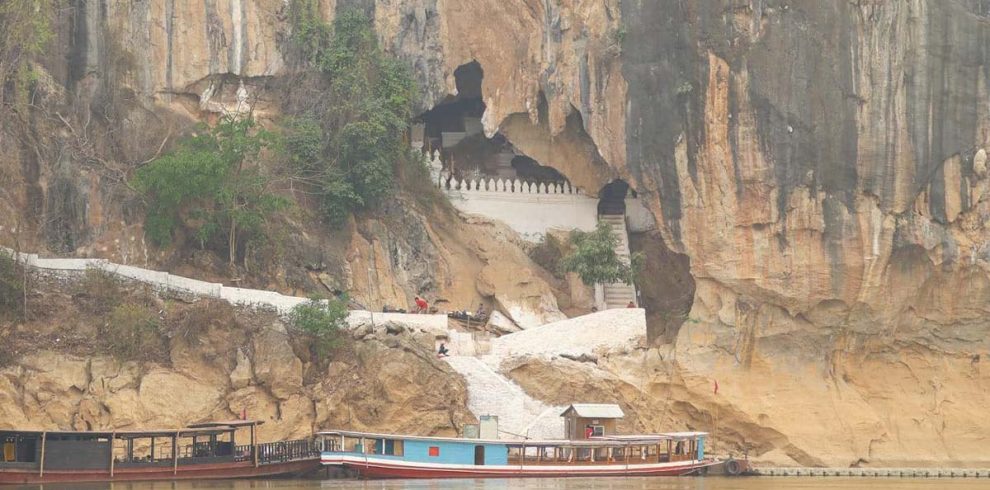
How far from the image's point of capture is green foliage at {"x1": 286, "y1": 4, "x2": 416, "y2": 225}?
183 feet

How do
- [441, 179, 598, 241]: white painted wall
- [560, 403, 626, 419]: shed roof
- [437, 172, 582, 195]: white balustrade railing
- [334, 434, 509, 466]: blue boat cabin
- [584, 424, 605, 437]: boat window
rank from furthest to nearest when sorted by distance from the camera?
1. [437, 172, 582, 195]: white balustrade railing
2. [441, 179, 598, 241]: white painted wall
3. [584, 424, 605, 437]: boat window
4. [560, 403, 626, 419]: shed roof
5. [334, 434, 509, 466]: blue boat cabin

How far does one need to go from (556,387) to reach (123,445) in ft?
29.6

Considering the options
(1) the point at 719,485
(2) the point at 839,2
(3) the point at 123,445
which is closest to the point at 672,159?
(2) the point at 839,2

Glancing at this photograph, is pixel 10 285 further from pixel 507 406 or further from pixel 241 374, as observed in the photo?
pixel 507 406

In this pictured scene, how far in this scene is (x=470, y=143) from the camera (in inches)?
2386

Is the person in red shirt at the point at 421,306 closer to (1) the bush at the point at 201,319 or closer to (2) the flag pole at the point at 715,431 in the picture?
(1) the bush at the point at 201,319

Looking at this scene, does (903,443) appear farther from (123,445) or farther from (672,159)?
(123,445)

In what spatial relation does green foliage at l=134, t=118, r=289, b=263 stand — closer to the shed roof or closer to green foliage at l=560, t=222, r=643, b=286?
green foliage at l=560, t=222, r=643, b=286

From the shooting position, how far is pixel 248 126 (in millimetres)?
54812

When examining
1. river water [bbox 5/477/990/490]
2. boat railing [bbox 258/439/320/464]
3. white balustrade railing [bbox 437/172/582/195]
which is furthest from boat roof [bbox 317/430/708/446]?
white balustrade railing [bbox 437/172/582/195]

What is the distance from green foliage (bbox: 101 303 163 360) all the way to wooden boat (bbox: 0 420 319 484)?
77.8 inches

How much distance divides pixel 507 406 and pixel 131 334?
7734mm

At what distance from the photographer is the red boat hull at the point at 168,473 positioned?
46.9 metres

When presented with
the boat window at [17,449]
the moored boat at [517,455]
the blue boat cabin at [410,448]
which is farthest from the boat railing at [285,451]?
the boat window at [17,449]
